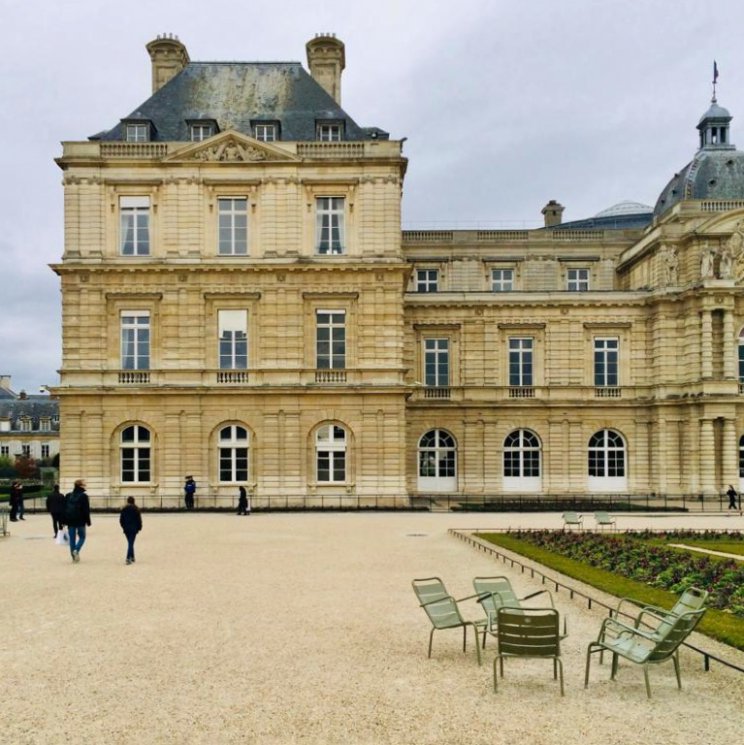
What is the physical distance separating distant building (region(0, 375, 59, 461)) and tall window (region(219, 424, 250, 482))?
208 feet

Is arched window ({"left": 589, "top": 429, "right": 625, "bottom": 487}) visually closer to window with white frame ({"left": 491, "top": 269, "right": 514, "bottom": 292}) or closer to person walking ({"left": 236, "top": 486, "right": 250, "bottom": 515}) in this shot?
window with white frame ({"left": 491, "top": 269, "right": 514, "bottom": 292})

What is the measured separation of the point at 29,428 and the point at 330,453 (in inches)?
2749

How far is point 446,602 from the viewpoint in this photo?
42.3 ft

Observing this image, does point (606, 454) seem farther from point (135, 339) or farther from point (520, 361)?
point (135, 339)

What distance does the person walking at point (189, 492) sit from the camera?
36.2 metres

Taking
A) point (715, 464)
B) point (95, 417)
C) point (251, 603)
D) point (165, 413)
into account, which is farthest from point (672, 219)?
point (251, 603)

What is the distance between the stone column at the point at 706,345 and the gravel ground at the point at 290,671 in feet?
86.0

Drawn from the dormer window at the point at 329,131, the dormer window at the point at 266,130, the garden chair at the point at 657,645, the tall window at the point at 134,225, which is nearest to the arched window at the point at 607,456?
the dormer window at the point at 329,131

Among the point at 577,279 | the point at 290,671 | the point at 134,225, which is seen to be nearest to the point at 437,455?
the point at 577,279

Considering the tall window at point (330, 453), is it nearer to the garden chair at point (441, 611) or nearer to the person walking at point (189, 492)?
the person walking at point (189, 492)

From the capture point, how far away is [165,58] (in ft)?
145

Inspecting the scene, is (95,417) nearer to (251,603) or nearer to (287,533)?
(287,533)

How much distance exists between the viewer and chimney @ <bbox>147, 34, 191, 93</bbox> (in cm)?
4388

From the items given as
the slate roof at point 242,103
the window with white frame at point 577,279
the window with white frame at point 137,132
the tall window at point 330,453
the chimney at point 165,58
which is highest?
the chimney at point 165,58
